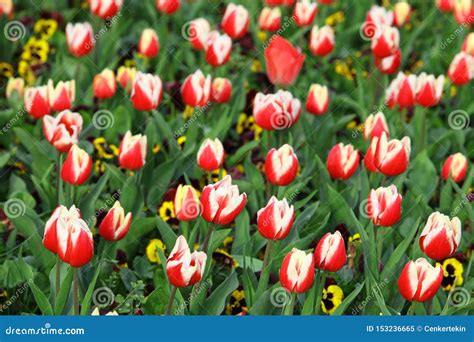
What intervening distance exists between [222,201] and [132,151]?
67 centimetres

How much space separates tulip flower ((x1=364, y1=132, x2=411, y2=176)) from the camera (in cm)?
347

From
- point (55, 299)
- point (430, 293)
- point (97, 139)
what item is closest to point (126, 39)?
point (97, 139)

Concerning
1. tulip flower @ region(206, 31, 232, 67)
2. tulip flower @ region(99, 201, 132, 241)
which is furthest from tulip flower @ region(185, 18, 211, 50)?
tulip flower @ region(99, 201, 132, 241)

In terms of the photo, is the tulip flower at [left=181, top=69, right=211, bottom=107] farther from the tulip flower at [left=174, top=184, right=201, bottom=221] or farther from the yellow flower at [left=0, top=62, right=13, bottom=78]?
the yellow flower at [left=0, top=62, right=13, bottom=78]

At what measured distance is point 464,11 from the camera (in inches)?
206

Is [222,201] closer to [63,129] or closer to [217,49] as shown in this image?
[63,129]

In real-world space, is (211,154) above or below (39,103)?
above

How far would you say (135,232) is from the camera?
3.83 metres

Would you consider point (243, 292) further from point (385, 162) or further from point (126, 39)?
point (126, 39)

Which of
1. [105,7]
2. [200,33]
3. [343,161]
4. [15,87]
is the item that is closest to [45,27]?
[105,7]

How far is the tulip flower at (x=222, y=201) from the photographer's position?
3.15 metres

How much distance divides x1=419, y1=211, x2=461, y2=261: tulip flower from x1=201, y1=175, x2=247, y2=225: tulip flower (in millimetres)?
608

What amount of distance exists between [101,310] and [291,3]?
8.90 ft

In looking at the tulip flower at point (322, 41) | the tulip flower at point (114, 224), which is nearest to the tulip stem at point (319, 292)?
the tulip flower at point (114, 224)
